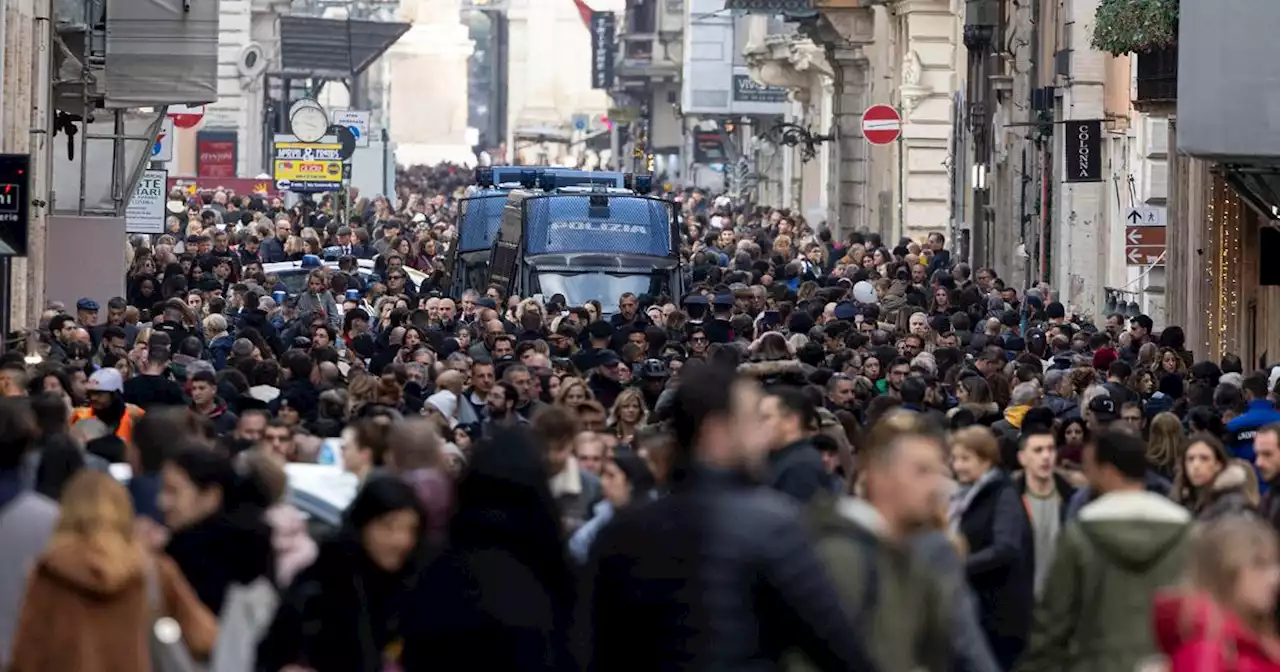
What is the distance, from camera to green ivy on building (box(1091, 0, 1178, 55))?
84.1 ft

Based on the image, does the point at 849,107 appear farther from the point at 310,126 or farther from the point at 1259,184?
the point at 1259,184

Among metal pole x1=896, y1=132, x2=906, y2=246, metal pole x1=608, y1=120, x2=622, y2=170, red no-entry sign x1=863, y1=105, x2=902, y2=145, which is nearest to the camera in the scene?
red no-entry sign x1=863, y1=105, x2=902, y2=145

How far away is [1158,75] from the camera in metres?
27.0

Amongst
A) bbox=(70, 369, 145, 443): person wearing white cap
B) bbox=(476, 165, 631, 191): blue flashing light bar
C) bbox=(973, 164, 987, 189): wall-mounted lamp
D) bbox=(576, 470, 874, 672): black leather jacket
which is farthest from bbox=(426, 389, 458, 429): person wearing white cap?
bbox=(973, 164, 987, 189): wall-mounted lamp

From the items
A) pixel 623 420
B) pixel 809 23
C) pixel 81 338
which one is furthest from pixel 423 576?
pixel 809 23

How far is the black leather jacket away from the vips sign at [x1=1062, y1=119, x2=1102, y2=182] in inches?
1040

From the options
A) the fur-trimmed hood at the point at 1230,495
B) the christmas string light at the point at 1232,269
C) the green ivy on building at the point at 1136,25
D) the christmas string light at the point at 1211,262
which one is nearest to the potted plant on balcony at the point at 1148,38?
the green ivy on building at the point at 1136,25

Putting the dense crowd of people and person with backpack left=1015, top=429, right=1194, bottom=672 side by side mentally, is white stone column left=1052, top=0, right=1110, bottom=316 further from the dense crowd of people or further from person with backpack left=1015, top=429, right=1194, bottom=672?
person with backpack left=1015, top=429, right=1194, bottom=672

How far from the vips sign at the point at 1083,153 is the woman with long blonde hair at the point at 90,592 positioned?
1006 inches

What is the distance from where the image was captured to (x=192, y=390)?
15.5m

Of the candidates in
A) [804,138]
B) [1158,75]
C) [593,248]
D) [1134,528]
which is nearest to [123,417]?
[1134,528]

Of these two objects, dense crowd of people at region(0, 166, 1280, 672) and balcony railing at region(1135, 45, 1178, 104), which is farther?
balcony railing at region(1135, 45, 1178, 104)

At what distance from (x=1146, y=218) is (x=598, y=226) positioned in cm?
525

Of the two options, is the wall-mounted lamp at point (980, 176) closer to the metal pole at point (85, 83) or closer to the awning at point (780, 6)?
the awning at point (780, 6)
